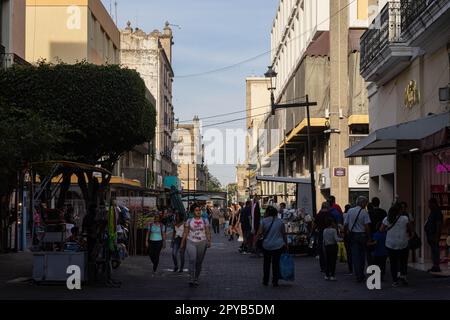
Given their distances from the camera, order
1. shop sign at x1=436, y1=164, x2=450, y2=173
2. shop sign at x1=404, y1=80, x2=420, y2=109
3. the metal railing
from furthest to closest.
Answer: the metal railing → shop sign at x1=404, y1=80, x2=420, y2=109 → shop sign at x1=436, y1=164, x2=450, y2=173

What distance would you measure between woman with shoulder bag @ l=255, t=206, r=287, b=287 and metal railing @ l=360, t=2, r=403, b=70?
22.8 feet

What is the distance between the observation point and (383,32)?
21.2 metres

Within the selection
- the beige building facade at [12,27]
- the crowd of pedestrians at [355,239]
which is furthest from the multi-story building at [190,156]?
the crowd of pedestrians at [355,239]

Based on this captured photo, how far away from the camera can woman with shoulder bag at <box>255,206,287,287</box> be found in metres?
15.2

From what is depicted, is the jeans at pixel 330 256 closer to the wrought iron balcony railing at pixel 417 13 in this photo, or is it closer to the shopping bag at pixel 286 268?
the shopping bag at pixel 286 268

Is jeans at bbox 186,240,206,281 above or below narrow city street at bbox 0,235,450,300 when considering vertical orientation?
above

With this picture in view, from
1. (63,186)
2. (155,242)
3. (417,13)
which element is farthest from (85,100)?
(417,13)

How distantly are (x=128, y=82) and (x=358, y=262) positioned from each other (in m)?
10.1

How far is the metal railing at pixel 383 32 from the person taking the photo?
20422 millimetres

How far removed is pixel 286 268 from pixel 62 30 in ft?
98.3

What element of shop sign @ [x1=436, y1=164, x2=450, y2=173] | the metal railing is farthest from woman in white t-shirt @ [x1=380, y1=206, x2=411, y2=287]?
the metal railing

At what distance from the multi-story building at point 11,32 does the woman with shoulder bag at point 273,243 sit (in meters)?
12.8

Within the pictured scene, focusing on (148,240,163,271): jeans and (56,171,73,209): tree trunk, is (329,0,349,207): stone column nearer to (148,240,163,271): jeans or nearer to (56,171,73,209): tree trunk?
(56,171,73,209): tree trunk
